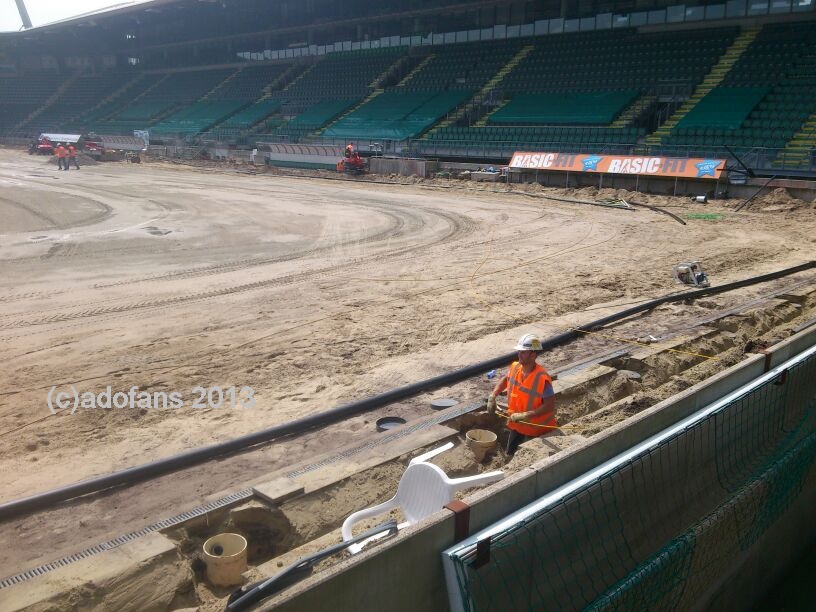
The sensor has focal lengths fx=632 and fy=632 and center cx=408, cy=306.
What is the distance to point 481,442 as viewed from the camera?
598 centimetres

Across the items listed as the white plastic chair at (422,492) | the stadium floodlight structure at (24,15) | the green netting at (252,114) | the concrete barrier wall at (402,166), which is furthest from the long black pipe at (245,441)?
the stadium floodlight structure at (24,15)

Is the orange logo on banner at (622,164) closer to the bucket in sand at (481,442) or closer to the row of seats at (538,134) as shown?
the row of seats at (538,134)

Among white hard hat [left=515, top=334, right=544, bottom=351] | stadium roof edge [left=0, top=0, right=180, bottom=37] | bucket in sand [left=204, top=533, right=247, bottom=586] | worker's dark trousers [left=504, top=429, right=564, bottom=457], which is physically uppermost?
stadium roof edge [left=0, top=0, right=180, bottom=37]

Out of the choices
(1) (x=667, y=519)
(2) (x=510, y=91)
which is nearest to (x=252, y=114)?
(2) (x=510, y=91)

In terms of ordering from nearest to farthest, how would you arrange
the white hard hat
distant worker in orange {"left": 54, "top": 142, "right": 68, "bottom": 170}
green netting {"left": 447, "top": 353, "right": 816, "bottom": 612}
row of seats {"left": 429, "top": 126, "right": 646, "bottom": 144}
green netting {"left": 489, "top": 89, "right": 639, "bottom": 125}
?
1. green netting {"left": 447, "top": 353, "right": 816, "bottom": 612}
2. the white hard hat
3. row of seats {"left": 429, "top": 126, "right": 646, "bottom": 144}
4. green netting {"left": 489, "top": 89, "right": 639, "bottom": 125}
5. distant worker in orange {"left": 54, "top": 142, "right": 68, "bottom": 170}

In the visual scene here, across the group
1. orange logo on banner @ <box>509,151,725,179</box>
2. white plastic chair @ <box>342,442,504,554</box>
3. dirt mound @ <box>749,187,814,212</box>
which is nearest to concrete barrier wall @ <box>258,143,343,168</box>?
orange logo on banner @ <box>509,151,725,179</box>

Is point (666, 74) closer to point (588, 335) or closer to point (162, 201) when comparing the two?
point (162, 201)

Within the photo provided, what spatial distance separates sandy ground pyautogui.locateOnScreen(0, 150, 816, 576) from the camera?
21.4 feet

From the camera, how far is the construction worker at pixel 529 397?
5.85 metres

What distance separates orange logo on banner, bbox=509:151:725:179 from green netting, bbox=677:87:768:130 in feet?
14.3

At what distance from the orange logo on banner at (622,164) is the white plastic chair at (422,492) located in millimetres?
21747

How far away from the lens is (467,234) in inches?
655

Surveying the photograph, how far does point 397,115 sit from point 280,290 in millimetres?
31103

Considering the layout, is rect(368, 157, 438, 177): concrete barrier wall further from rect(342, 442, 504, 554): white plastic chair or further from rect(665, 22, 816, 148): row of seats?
rect(342, 442, 504, 554): white plastic chair
